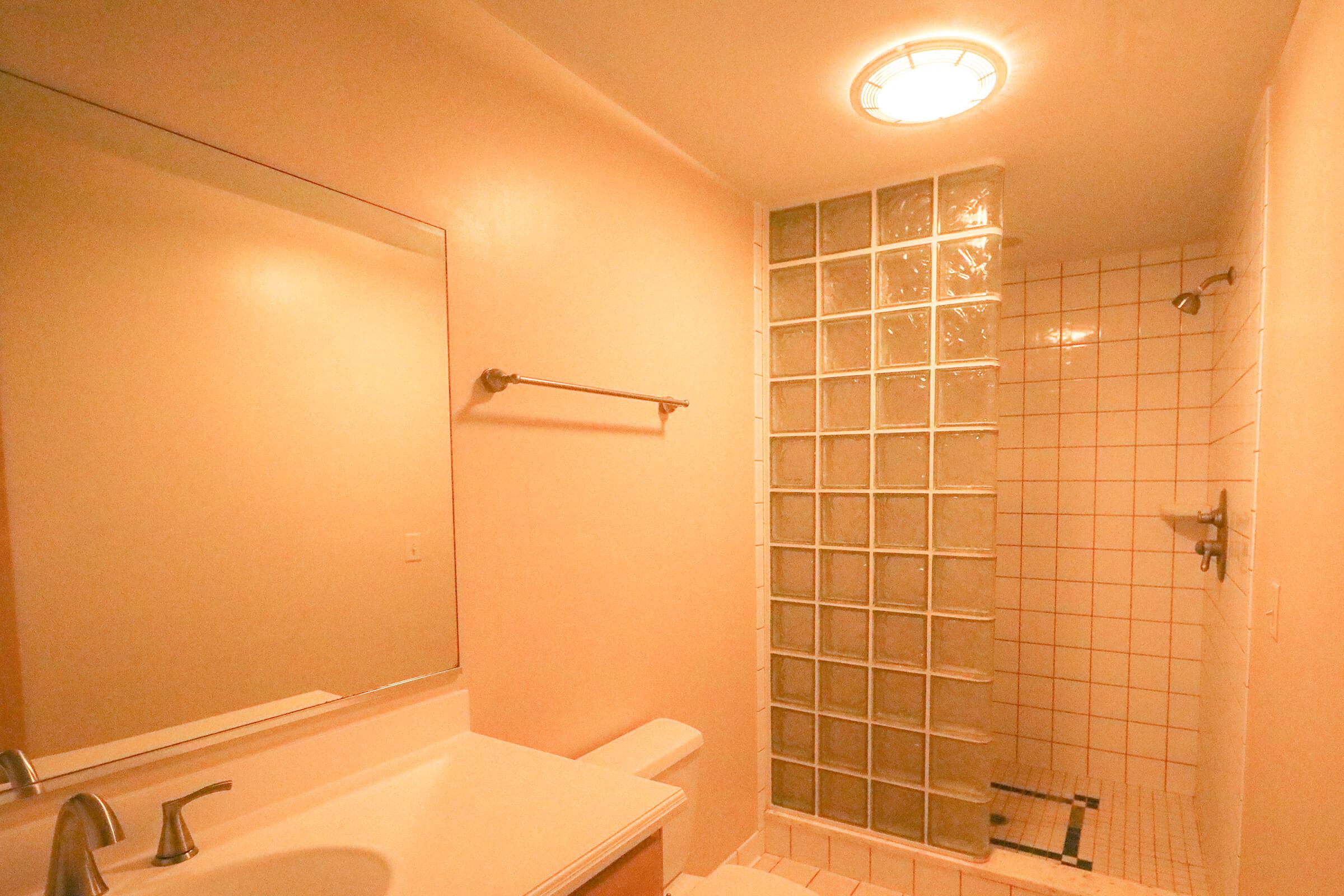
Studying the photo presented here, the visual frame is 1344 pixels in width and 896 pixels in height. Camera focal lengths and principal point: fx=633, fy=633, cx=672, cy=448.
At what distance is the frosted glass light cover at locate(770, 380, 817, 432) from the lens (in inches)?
87.4

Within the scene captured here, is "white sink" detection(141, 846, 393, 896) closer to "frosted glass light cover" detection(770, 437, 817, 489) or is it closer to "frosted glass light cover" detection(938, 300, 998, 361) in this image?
"frosted glass light cover" detection(770, 437, 817, 489)

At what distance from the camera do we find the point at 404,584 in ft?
3.90

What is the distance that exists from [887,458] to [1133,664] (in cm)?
162

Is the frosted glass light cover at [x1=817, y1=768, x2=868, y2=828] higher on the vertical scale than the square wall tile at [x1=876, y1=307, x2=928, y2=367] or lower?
lower

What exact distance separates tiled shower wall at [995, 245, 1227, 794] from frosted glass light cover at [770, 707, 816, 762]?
1.22 meters

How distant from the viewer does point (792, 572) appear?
7.43 feet

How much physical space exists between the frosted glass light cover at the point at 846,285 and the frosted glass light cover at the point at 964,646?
1.05 m

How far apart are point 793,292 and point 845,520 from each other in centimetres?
82

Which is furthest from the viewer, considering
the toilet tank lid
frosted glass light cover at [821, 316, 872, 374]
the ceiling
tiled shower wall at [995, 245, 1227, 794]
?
tiled shower wall at [995, 245, 1227, 794]

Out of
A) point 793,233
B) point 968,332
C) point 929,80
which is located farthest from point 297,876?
point 793,233

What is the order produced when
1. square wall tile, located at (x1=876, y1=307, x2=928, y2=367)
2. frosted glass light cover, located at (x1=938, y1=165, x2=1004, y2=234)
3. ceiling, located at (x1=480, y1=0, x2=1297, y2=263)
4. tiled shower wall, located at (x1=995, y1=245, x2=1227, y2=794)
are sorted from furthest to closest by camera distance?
tiled shower wall, located at (x1=995, y1=245, x2=1227, y2=794), square wall tile, located at (x1=876, y1=307, x2=928, y2=367), frosted glass light cover, located at (x1=938, y1=165, x2=1004, y2=234), ceiling, located at (x1=480, y1=0, x2=1297, y2=263)

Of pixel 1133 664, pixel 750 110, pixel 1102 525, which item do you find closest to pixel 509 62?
pixel 750 110

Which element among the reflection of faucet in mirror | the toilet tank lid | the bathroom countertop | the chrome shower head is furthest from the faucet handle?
the chrome shower head

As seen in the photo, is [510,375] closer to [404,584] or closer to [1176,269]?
[404,584]
